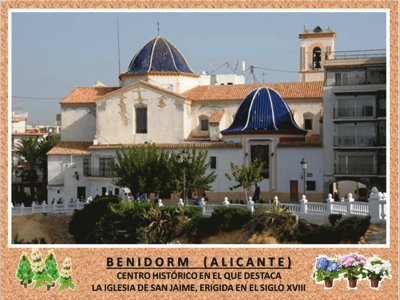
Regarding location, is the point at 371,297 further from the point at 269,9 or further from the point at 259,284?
the point at 269,9

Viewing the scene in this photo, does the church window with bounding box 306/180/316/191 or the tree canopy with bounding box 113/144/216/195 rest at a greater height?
the tree canopy with bounding box 113/144/216/195

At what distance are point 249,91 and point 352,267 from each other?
1417 centimetres

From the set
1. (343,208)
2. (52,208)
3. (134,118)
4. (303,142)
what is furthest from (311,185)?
(52,208)

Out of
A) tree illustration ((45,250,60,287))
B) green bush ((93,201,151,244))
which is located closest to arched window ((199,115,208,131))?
green bush ((93,201,151,244))

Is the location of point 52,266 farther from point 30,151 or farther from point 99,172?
point 30,151

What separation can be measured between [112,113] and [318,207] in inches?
465

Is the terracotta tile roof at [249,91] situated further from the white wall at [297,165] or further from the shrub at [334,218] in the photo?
the shrub at [334,218]

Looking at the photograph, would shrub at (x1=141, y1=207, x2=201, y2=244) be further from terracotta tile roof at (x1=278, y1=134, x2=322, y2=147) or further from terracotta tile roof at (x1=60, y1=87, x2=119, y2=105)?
terracotta tile roof at (x1=60, y1=87, x2=119, y2=105)

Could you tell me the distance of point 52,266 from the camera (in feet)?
58.5

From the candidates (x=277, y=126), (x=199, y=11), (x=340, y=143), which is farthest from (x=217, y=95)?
(x=199, y=11)

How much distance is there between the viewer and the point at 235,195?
2731 centimetres

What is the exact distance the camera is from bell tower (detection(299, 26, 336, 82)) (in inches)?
1515

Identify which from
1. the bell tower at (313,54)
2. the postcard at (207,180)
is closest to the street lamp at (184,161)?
the postcard at (207,180)

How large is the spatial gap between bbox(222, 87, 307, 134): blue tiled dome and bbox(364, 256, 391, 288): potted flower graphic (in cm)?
1091
